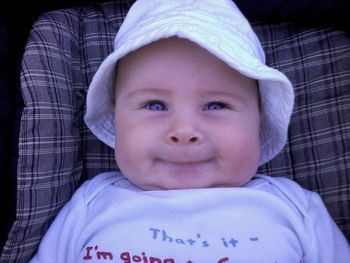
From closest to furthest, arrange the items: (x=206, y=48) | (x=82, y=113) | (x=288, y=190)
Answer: (x=206, y=48) → (x=288, y=190) → (x=82, y=113)

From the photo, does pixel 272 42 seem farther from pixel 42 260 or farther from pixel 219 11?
pixel 42 260

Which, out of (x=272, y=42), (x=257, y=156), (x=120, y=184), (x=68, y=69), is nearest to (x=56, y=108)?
(x=68, y=69)

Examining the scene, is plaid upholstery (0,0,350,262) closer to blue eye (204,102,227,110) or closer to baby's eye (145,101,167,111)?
baby's eye (145,101,167,111)

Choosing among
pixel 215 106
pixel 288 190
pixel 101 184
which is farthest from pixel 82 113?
pixel 288 190

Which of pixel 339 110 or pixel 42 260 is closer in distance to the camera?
pixel 42 260

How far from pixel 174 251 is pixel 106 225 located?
0.61ft

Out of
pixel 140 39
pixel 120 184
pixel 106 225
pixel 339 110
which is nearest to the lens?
pixel 140 39

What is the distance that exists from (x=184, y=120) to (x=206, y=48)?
0.16m

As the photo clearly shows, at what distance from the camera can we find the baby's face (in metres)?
1.10

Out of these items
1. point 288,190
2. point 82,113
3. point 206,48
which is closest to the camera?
point 206,48

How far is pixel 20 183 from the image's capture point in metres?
1.20

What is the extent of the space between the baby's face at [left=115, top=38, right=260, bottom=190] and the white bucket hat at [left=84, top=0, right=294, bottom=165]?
54mm

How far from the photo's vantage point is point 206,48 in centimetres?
106

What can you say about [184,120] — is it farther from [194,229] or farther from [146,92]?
[194,229]
